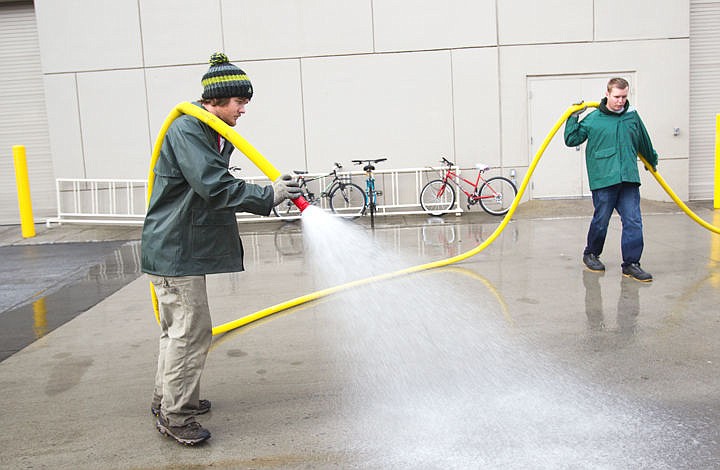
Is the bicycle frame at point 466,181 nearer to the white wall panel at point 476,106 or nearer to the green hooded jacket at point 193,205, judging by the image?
the white wall panel at point 476,106

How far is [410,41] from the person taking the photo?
40.4 ft

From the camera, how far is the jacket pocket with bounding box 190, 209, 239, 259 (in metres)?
3.62

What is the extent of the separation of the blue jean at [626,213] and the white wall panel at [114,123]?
8770mm

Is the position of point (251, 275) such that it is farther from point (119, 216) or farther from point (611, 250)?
point (119, 216)

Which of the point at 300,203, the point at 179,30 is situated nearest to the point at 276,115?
the point at 179,30

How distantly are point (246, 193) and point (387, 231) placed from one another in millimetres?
7198

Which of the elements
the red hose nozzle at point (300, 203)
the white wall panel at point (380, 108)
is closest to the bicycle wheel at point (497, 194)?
the white wall panel at point (380, 108)

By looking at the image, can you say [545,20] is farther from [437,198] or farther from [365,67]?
[437,198]

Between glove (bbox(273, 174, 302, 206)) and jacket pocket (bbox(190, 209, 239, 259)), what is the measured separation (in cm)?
27

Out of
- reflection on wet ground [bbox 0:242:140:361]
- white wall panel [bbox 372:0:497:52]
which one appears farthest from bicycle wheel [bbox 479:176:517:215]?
reflection on wet ground [bbox 0:242:140:361]

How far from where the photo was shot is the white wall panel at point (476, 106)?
12.3 metres

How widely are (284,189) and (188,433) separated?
1377 mm

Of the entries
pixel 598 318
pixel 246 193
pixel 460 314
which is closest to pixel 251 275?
pixel 460 314

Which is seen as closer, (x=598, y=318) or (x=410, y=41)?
(x=598, y=318)
